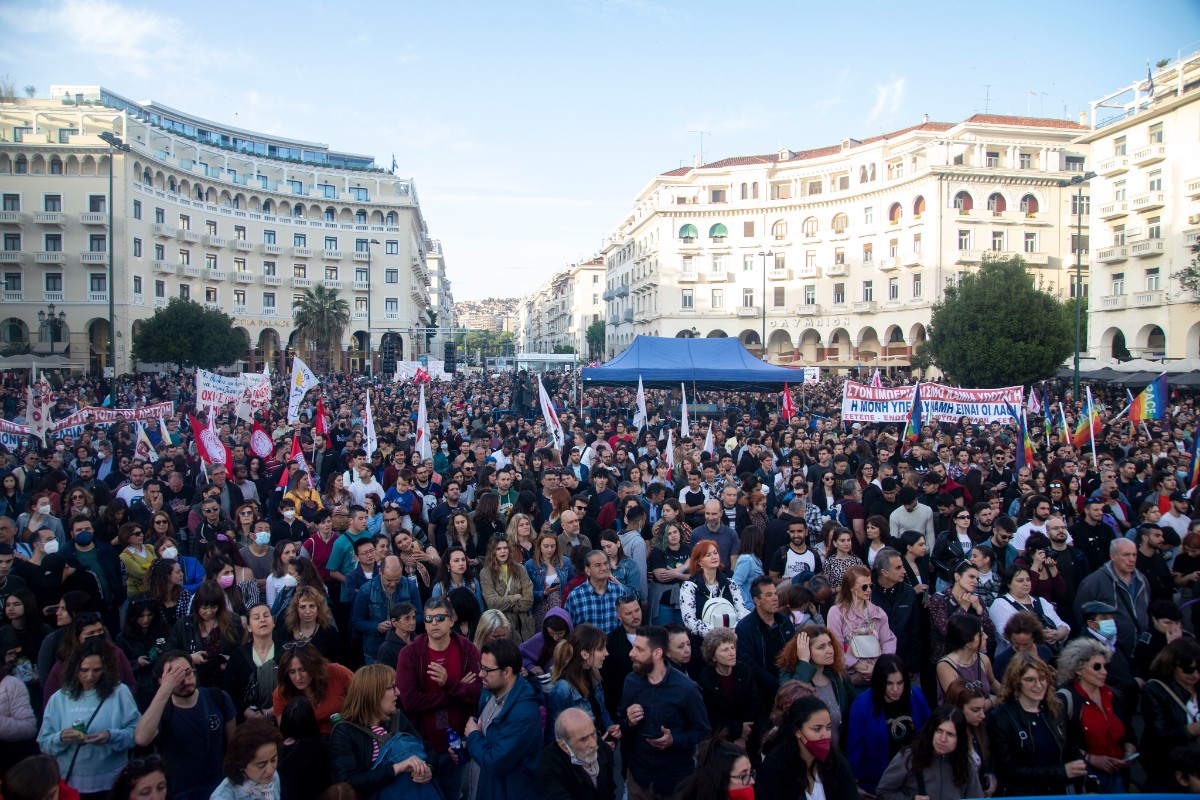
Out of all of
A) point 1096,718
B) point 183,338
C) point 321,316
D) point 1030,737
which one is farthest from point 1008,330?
point 321,316

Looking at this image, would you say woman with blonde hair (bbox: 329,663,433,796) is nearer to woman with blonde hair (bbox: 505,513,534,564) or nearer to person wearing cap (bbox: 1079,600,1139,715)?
woman with blonde hair (bbox: 505,513,534,564)

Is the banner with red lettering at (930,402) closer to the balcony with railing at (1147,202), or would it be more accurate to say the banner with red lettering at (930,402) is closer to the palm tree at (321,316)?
the balcony with railing at (1147,202)

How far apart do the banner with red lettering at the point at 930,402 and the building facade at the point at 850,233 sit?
3013cm

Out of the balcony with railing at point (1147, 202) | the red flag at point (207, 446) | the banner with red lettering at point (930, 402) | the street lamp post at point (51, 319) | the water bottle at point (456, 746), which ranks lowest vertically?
the water bottle at point (456, 746)

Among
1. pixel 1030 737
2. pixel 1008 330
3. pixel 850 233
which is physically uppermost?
pixel 850 233

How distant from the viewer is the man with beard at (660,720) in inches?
169

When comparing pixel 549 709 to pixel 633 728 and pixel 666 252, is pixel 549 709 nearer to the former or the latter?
pixel 633 728

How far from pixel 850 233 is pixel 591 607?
2103 inches

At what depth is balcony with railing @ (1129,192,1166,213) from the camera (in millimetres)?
35406

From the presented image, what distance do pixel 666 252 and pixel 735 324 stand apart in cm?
751

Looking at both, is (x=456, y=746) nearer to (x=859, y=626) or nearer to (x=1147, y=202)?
(x=859, y=626)

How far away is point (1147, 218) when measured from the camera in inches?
1438

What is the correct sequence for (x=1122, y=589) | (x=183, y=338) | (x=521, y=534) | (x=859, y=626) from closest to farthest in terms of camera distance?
(x=859, y=626)
(x=1122, y=589)
(x=521, y=534)
(x=183, y=338)

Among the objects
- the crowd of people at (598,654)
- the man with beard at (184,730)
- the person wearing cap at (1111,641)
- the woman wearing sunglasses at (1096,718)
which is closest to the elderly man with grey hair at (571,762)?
the crowd of people at (598,654)
